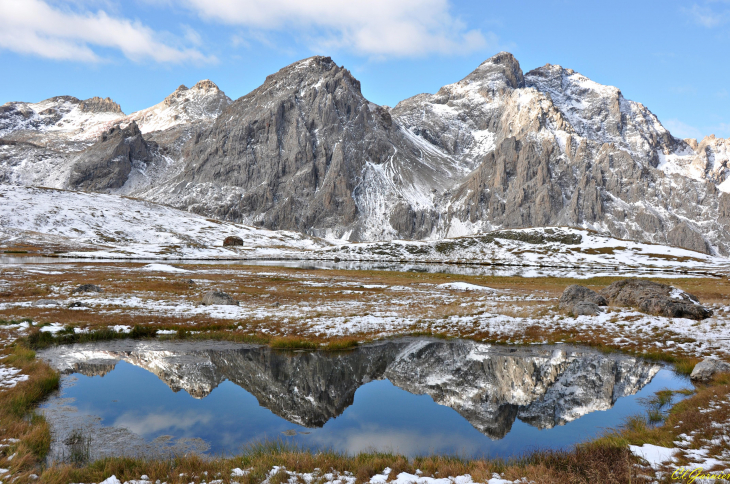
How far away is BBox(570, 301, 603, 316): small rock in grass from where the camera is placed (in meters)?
30.4

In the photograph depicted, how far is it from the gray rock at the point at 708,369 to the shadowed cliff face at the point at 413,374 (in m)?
1.96

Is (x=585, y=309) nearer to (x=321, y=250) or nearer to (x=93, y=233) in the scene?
(x=321, y=250)

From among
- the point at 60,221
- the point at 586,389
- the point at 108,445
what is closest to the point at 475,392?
the point at 586,389

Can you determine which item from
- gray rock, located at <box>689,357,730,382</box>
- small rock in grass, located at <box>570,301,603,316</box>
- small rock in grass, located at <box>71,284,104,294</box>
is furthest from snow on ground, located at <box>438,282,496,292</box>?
small rock in grass, located at <box>71,284,104,294</box>

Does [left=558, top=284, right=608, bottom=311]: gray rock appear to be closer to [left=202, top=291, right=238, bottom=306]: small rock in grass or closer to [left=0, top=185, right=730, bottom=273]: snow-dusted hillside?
[left=202, top=291, right=238, bottom=306]: small rock in grass

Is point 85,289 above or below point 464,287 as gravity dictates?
below

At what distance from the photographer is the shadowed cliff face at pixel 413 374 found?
16234mm

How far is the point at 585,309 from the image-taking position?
30.8m

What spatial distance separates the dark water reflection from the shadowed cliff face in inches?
2.4

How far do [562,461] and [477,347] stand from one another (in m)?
15.6

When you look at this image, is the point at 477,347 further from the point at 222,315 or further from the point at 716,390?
the point at 222,315

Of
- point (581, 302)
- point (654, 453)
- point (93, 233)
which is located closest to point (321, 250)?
point (93, 233)

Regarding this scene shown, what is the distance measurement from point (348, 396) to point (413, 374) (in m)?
4.31

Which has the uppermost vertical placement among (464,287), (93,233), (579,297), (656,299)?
(656,299)
